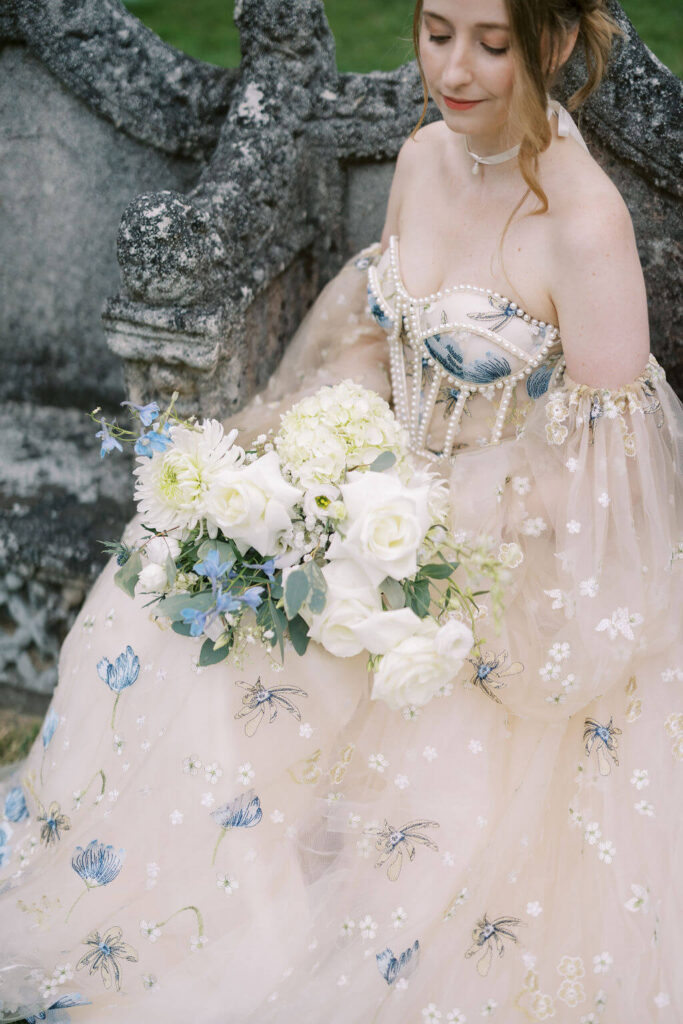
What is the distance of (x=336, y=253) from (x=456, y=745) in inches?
55.9

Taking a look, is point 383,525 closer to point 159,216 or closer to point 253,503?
point 253,503

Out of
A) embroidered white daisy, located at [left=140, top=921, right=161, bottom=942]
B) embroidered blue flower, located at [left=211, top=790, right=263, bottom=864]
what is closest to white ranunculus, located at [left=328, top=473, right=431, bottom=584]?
embroidered blue flower, located at [left=211, top=790, right=263, bottom=864]

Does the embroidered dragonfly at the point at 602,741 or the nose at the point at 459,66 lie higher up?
the nose at the point at 459,66

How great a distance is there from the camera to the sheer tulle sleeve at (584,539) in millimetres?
1575

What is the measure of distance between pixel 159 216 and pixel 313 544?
86cm

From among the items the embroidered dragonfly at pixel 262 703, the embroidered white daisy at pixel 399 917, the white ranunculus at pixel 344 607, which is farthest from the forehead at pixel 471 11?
the embroidered white daisy at pixel 399 917

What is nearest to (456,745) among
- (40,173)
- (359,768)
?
(359,768)

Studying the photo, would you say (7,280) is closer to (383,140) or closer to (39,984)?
(383,140)

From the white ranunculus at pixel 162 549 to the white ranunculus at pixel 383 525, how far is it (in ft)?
0.91

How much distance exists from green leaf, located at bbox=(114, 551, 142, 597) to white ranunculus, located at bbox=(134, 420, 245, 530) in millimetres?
135

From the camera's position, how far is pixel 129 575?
159 cm

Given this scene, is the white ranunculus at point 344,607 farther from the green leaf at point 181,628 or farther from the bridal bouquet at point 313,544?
the green leaf at point 181,628

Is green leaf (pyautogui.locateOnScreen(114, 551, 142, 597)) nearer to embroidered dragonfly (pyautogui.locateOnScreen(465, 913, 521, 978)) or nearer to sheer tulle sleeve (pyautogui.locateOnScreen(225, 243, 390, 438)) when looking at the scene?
sheer tulle sleeve (pyautogui.locateOnScreen(225, 243, 390, 438))

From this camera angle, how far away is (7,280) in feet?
8.81
